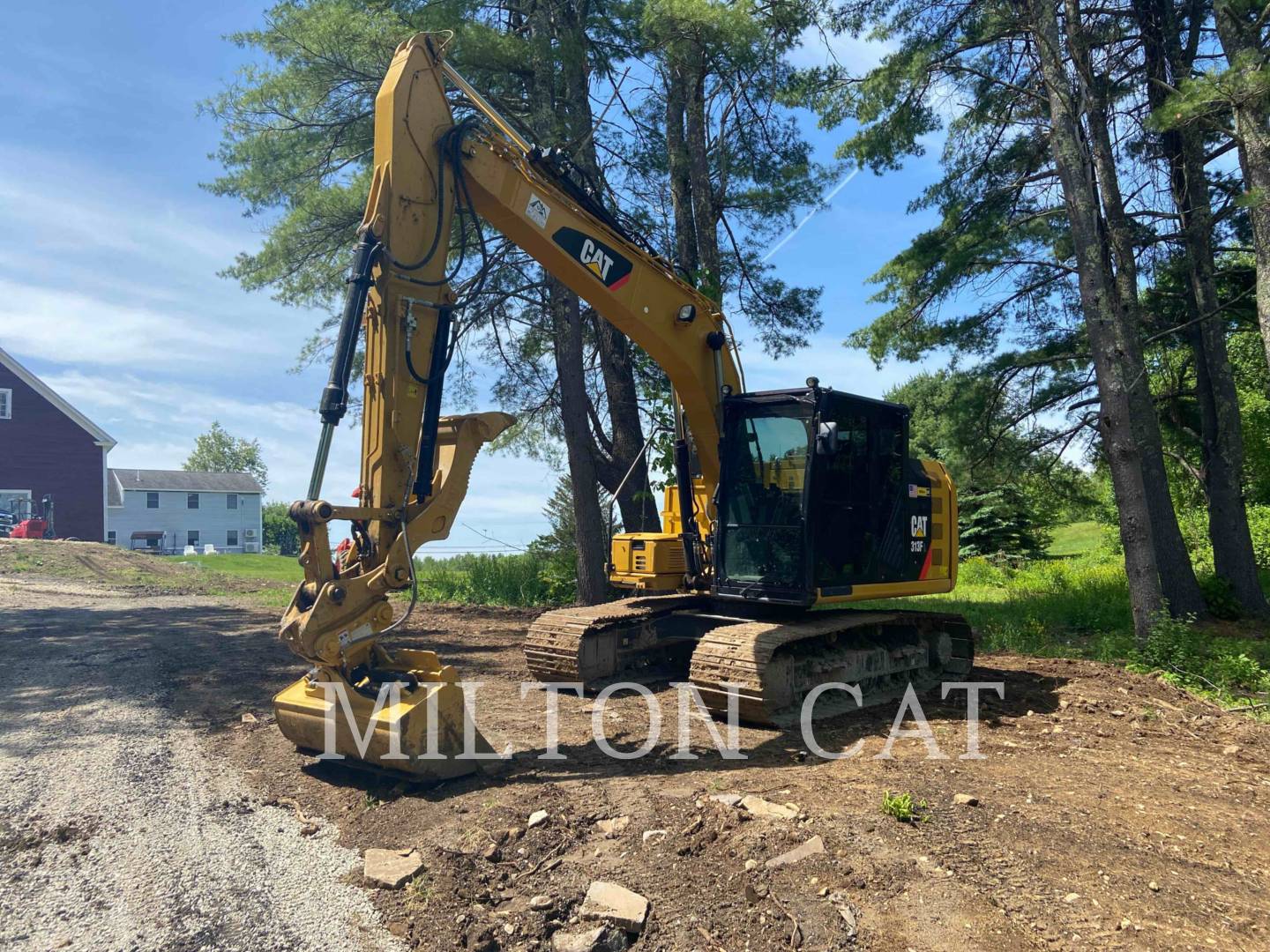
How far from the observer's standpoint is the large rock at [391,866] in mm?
3933

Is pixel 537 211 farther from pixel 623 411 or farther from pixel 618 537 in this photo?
pixel 623 411

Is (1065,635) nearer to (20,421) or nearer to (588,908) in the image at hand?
(588,908)

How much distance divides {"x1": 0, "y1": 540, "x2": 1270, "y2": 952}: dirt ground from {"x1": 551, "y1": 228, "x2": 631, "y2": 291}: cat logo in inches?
133

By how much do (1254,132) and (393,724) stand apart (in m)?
9.78

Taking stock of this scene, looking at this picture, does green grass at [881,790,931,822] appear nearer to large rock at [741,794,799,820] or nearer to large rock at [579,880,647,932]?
large rock at [741,794,799,820]

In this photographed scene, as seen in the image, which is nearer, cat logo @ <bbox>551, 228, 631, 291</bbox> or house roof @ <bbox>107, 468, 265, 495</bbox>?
cat logo @ <bbox>551, 228, 631, 291</bbox>

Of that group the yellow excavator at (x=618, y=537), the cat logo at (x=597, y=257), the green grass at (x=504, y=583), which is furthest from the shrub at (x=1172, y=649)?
the green grass at (x=504, y=583)

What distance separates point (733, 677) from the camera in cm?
638

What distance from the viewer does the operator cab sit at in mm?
7004

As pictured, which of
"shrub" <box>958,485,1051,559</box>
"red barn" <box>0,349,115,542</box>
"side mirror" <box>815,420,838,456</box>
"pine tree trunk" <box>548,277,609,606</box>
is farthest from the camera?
"red barn" <box>0,349,115,542</box>

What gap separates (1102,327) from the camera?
31.4ft

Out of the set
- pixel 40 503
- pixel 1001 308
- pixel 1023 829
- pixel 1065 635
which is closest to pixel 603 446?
pixel 1001 308

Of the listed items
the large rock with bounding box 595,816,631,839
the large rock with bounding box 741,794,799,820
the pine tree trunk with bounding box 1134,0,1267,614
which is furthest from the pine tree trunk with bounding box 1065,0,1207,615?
the large rock with bounding box 595,816,631,839

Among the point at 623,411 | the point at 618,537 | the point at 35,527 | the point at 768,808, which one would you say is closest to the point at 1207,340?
the point at 623,411
